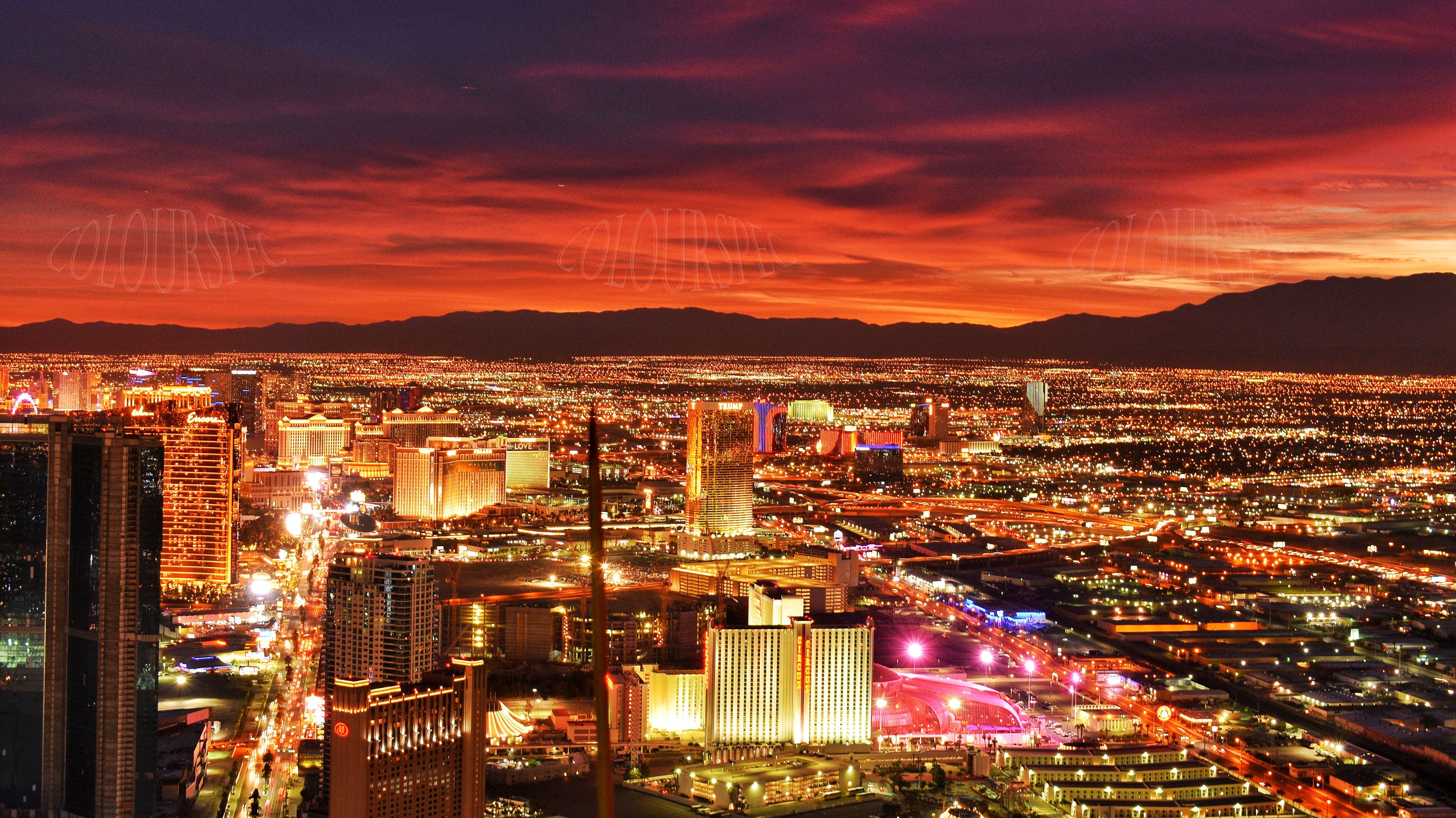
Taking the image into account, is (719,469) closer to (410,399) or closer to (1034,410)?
(410,399)

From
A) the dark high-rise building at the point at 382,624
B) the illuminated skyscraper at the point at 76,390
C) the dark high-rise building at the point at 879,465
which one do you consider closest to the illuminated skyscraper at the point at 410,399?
the illuminated skyscraper at the point at 76,390

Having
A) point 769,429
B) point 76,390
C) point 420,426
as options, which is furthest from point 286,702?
point 769,429

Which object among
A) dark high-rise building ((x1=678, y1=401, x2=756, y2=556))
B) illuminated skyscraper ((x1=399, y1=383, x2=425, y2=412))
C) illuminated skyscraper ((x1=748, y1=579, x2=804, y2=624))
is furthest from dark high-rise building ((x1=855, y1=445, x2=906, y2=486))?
illuminated skyscraper ((x1=748, y1=579, x2=804, y2=624))

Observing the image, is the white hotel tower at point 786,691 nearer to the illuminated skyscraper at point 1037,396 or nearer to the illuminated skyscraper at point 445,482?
the illuminated skyscraper at point 445,482

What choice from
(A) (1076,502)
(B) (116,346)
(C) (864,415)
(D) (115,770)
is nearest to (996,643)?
(D) (115,770)

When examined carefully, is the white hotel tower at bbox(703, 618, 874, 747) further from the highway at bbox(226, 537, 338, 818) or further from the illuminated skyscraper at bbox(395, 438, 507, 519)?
the illuminated skyscraper at bbox(395, 438, 507, 519)
